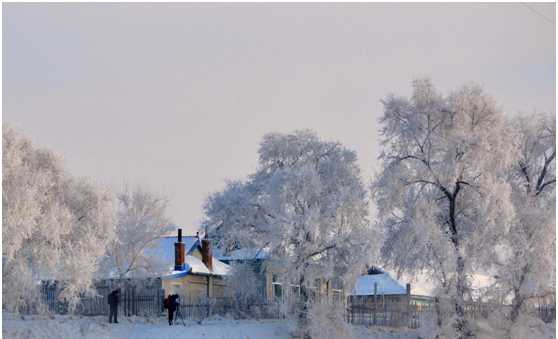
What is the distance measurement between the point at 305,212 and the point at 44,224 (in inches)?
506

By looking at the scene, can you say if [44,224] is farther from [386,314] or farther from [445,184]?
[386,314]

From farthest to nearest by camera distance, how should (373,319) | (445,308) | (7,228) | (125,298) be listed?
(373,319), (125,298), (445,308), (7,228)

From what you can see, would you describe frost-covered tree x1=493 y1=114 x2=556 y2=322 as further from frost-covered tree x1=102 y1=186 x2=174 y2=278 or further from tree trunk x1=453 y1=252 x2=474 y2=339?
frost-covered tree x1=102 y1=186 x2=174 y2=278

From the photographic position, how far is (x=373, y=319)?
140 ft

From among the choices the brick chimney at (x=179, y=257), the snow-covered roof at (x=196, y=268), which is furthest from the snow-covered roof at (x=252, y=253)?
the brick chimney at (x=179, y=257)

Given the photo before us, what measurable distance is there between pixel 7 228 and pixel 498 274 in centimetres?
2036

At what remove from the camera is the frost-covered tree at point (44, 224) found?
26.5m

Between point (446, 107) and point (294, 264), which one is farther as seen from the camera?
point (294, 264)

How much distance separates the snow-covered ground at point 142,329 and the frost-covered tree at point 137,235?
8.02 metres

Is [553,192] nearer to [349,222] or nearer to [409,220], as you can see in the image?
[409,220]

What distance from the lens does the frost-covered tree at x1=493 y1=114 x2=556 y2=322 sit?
3344 centimetres

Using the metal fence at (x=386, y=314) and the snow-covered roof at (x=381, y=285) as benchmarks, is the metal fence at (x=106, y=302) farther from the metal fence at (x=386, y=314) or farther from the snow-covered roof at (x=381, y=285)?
the snow-covered roof at (x=381, y=285)

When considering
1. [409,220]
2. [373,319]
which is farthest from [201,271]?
[409,220]

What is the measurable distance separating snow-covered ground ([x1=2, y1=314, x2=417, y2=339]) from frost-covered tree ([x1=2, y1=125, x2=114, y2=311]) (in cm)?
81
